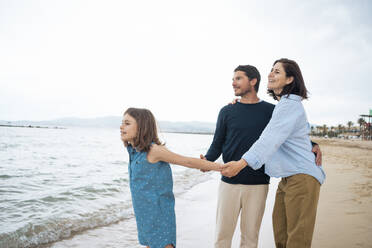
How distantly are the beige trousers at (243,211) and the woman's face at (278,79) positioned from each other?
3.24 feet

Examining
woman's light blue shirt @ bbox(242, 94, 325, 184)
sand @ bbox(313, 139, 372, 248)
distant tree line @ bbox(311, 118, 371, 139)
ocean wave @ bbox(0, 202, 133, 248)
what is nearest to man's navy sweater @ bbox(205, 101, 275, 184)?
woman's light blue shirt @ bbox(242, 94, 325, 184)

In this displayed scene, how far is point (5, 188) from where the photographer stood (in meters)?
8.31

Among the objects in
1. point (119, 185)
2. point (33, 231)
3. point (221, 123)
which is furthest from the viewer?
point (119, 185)

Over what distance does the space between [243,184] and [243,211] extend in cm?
28

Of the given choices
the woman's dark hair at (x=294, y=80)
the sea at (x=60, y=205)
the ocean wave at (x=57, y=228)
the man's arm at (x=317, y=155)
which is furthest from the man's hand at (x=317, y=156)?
the ocean wave at (x=57, y=228)

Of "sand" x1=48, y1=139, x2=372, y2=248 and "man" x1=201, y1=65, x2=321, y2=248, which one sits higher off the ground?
"man" x1=201, y1=65, x2=321, y2=248

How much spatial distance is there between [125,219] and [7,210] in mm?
2917

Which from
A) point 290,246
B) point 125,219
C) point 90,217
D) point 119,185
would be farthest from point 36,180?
point 290,246

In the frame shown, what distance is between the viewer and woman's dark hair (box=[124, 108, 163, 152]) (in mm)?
2217

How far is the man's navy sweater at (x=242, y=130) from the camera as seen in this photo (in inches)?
101

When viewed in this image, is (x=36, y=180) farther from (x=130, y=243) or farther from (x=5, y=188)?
(x=130, y=243)

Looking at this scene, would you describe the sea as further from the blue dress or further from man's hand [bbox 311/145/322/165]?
man's hand [bbox 311/145/322/165]

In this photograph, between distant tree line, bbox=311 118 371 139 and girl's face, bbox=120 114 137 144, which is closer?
girl's face, bbox=120 114 137 144

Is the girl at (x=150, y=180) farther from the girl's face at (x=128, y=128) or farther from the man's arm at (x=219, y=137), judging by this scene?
the man's arm at (x=219, y=137)
